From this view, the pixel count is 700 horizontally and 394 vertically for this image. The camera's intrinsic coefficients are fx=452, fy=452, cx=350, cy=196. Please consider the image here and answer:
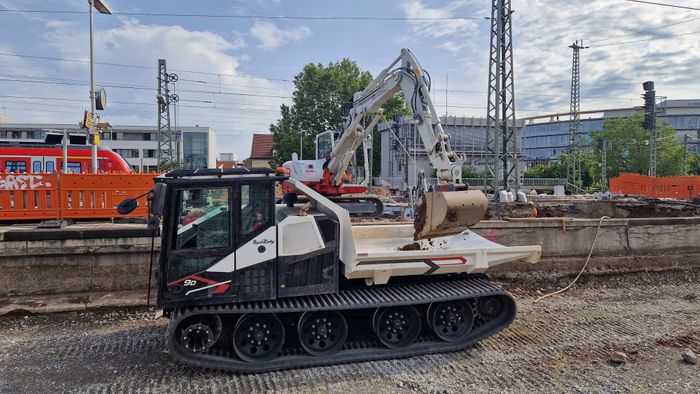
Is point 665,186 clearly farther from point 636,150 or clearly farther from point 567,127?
Result: point 567,127

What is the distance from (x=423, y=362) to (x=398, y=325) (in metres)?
0.48

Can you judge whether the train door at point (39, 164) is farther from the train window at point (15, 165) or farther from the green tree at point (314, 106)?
the green tree at point (314, 106)

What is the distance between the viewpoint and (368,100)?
34.4ft

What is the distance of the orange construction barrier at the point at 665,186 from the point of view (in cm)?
1830

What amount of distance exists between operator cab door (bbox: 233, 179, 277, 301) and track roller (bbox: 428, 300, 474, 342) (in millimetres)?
1951

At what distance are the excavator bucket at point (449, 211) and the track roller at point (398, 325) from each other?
1.09m

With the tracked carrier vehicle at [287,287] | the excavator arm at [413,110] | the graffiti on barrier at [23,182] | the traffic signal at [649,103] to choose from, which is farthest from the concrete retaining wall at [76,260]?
the traffic signal at [649,103]

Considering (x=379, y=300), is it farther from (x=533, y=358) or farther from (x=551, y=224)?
(x=551, y=224)

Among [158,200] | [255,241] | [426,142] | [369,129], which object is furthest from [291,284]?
[369,129]

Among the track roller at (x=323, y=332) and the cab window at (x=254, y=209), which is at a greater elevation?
the cab window at (x=254, y=209)

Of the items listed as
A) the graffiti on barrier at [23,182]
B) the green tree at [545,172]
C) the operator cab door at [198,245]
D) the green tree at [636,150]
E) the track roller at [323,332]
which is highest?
the green tree at [636,150]

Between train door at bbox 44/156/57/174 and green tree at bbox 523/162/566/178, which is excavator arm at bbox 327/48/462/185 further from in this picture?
green tree at bbox 523/162/566/178

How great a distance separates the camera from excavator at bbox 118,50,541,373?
4625 millimetres

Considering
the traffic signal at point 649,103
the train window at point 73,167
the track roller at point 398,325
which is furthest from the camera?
A: the traffic signal at point 649,103
